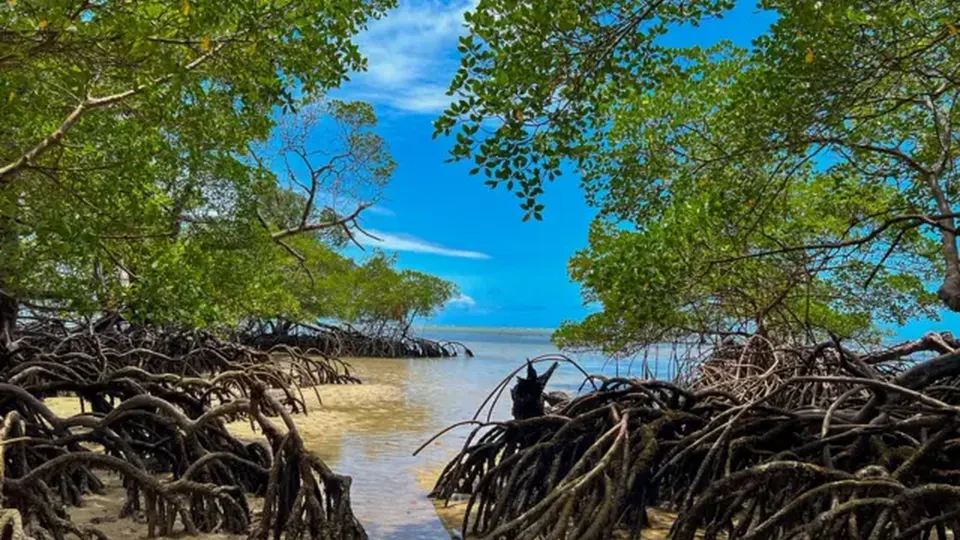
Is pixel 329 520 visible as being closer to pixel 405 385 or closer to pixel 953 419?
pixel 953 419

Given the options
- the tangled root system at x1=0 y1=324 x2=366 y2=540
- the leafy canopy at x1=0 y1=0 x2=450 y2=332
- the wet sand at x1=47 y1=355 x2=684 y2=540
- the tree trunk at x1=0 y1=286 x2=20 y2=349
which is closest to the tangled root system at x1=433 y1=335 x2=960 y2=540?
the wet sand at x1=47 y1=355 x2=684 y2=540

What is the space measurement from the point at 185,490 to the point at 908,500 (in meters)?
3.44

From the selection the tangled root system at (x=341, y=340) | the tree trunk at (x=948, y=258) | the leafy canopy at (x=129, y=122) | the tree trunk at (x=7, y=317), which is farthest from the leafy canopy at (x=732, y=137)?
the tangled root system at (x=341, y=340)

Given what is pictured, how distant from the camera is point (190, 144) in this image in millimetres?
6215

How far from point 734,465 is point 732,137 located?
274 centimetres

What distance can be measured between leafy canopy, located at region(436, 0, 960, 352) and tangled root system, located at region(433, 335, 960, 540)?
2.74ft

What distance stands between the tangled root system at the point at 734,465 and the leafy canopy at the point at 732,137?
0.83 metres

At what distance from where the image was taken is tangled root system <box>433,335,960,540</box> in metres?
3.30

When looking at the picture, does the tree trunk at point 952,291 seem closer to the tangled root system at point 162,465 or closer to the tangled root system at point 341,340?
the tangled root system at point 162,465

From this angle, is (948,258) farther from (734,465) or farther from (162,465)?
(162,465)

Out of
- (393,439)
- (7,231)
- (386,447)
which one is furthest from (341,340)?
(7,231)

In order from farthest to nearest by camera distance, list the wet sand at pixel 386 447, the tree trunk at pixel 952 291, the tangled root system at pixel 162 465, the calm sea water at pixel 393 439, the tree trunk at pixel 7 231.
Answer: the tree trunk at pixel 952 291, the calm sea water at pixel 393 439, the wet sand at pixel 386 447, the tree trunk at pixel 7 231, the tangled root system at pixel 162 465

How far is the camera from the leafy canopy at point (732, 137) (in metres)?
3.70

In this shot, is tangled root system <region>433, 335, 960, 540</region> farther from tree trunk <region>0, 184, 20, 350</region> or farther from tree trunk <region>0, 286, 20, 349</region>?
tree trunk <region>0, 286, 20, 349</region>
